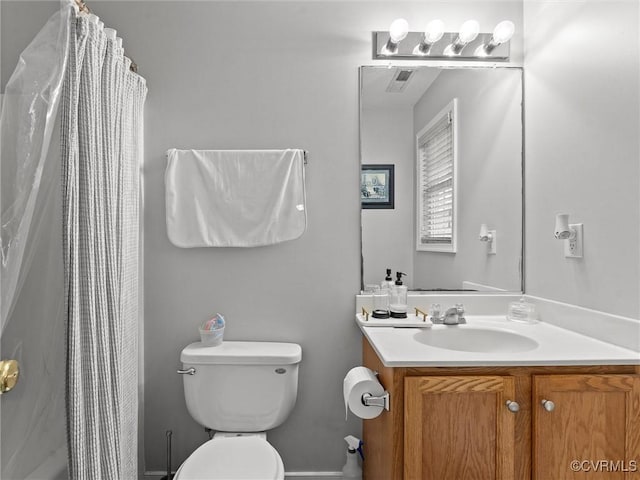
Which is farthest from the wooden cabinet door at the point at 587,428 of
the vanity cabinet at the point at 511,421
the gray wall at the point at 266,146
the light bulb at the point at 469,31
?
the light bulb at the point at 469,31

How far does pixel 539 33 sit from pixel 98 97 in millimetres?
1783

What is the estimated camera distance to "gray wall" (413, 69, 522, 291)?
1771 millimetres

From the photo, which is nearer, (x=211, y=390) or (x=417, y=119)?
(x=211, y=390)

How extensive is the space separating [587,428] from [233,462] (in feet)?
3.66

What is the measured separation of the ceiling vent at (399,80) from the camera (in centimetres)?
177

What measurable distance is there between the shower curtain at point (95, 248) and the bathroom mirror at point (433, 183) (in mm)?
1005

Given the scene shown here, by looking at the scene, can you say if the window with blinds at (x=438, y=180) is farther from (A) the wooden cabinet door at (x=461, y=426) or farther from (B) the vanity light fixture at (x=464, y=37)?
(A) the wooden cabinet door at (x=461, y=426)

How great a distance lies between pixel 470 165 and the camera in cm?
178

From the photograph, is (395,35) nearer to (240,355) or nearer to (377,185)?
(377,185)

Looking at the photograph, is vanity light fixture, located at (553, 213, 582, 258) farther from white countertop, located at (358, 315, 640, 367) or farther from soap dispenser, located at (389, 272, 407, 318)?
soap dispenser, located at (389, 272, 407, 318)

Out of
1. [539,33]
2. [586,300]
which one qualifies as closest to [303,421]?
[586,300]

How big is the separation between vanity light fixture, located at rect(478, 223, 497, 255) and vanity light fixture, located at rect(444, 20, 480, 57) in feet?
2.65

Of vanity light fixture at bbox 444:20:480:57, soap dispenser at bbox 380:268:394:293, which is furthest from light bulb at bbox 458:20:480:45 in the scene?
soap dispenser at bbox 380:268:394:293

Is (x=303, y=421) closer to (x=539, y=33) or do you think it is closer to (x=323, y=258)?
(x=323, y=258)
